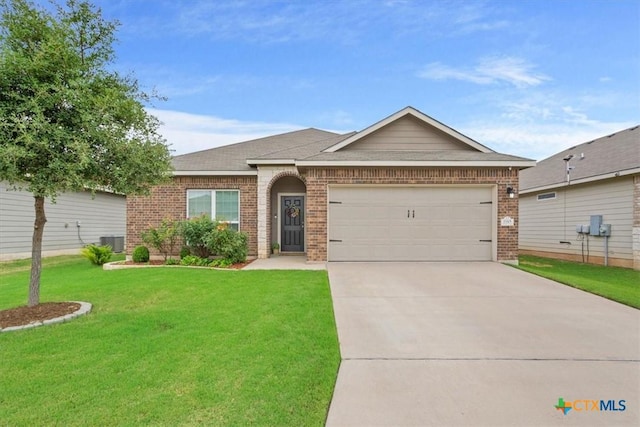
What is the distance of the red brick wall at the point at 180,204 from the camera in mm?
11531

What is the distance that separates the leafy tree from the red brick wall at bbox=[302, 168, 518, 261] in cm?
523

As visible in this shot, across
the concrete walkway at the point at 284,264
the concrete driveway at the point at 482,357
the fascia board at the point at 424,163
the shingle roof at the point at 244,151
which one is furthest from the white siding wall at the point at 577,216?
the concrete walkway at the point at 284,264

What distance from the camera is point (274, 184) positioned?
12508 mm

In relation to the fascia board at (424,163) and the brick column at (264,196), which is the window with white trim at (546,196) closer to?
the fascia board at (424,163)

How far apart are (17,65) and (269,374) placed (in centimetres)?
489

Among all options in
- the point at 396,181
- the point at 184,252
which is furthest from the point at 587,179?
the point at 184,252

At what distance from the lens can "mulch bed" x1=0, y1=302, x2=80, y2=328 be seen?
15.6ft

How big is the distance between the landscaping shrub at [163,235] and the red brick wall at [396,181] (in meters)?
4.24

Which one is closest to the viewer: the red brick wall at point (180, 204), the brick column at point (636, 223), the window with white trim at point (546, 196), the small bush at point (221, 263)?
the small bush at point (221, 263)

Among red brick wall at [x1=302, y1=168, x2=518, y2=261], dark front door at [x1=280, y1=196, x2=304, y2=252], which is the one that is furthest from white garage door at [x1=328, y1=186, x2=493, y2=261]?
dark front door at [x1=280, y1=196, x2=304, y2=252]

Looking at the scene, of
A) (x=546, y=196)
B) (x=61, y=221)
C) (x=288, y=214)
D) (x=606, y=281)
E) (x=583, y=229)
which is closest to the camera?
(x=606, y=281)

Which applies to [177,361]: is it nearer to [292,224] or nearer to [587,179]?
[292,224]

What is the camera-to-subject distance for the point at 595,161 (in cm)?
1270

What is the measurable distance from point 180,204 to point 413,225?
301 inches
